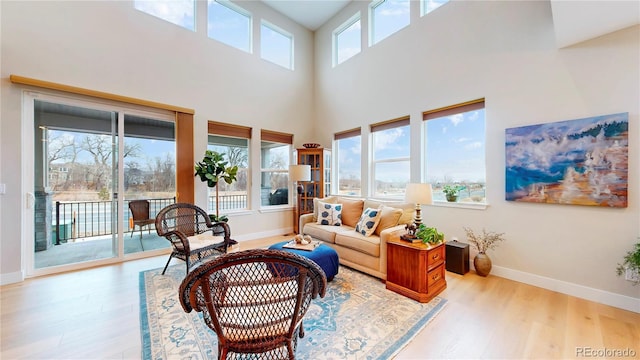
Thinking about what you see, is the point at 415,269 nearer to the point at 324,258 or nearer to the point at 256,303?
the point at 324,258

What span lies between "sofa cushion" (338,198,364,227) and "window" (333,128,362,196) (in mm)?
1091

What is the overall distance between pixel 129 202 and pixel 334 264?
331cm

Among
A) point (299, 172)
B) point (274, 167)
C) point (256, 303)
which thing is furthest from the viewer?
point (274, 167)

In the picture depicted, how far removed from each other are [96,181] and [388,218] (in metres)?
4.23

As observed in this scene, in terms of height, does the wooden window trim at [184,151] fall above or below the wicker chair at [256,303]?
above

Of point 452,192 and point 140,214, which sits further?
point 140,214

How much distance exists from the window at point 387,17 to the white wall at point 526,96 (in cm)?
22

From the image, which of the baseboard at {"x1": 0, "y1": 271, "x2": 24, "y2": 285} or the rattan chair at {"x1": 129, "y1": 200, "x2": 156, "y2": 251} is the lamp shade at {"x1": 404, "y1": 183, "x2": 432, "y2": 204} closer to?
the rattan chair at {"x1": 129, "y1": 200, "x2": 156, "y2": 251}

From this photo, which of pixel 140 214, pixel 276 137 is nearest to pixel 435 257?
pixel 276 137

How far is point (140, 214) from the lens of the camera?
12.1 ft

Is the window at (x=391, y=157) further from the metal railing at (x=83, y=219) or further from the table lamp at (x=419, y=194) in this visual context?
the metal railing at (x=83, y=219)

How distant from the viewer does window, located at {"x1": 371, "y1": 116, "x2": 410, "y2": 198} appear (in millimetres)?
4156

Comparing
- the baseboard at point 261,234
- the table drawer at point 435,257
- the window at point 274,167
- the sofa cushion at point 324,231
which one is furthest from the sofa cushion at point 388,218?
the window at point 274,167

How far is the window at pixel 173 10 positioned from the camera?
3656mm
